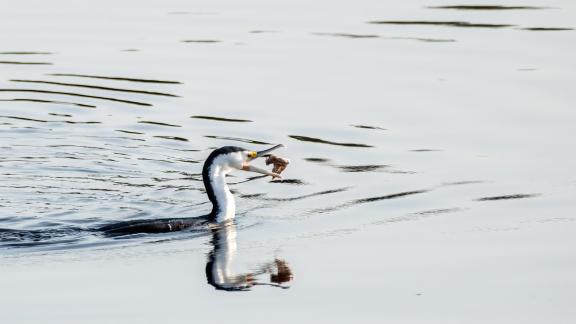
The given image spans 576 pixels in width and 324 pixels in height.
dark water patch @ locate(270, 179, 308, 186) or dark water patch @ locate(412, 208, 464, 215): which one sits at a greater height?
dark water patch @ locate(412, 208, 464, 215)

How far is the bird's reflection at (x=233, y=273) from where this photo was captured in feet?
40.6

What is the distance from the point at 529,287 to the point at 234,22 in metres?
12.1

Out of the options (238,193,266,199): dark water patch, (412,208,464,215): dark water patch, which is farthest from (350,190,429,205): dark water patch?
(238,193,266,199): dark water patch

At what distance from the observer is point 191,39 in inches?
878

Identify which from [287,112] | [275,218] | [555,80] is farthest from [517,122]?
[275,218]

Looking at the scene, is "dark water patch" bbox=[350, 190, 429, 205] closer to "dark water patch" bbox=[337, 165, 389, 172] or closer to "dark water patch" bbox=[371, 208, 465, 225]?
"dark water patch" bbox=[371, 208, 465, 225]

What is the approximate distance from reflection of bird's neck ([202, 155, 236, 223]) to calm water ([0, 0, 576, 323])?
0.30 meters

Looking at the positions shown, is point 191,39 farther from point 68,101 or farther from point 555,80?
point 555,80

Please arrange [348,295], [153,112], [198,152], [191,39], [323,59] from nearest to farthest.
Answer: [348,295] < [198,152] < [153,112] < [323,59] < [191,39]

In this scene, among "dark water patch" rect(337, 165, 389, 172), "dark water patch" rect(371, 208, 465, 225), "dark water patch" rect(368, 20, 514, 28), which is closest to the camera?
"dark water patch" rect(371, 208, 465, 225)

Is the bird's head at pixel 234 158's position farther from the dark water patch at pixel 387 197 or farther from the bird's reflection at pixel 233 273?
the bird's reflection at pixel 233 273

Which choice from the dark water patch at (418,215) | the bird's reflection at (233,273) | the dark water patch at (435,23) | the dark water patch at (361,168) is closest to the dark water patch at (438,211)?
the dark water patch at (418,215)

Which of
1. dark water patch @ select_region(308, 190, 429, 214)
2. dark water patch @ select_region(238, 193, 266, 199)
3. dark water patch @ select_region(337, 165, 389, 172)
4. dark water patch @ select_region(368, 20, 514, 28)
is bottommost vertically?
dark water patch @ select_region(238, 193, 266, 199)

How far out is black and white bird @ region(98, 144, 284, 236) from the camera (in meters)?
14.3
